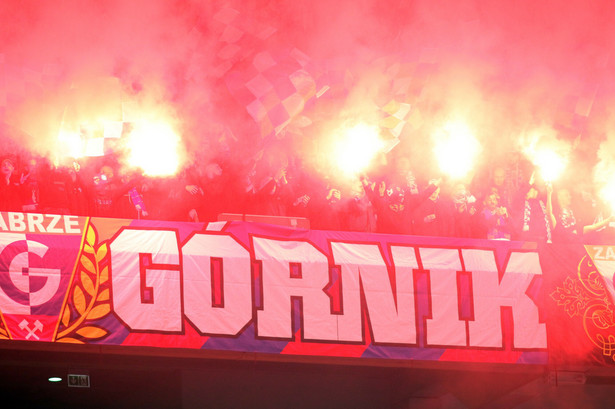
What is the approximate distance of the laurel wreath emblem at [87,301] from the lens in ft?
26.6

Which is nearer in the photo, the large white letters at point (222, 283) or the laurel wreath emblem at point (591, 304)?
the large white letters at point (222, 283)

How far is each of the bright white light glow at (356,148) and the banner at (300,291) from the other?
1.54 m

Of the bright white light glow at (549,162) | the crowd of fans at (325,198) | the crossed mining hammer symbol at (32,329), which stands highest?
the bright white light glow at (549,162)

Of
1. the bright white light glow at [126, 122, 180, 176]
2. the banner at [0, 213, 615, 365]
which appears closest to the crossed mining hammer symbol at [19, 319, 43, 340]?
the banner at [0, 213, 615, 365]

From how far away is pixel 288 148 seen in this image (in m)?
10.4

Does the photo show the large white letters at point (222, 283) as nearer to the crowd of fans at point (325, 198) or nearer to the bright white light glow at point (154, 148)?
the crowd of fans at point (325, 198)

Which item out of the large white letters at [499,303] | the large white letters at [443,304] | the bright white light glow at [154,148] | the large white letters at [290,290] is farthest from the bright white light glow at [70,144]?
the large white letters at [499,303]

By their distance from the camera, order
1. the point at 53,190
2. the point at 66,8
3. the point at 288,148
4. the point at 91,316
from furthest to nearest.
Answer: the point at 288,148, the point at 66,8, the point at 53,190, the point at 91,316

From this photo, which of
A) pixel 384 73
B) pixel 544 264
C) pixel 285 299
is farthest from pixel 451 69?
pixel 285 299

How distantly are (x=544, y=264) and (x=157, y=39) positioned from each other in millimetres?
4589

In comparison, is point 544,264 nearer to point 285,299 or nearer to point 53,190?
point 285,299

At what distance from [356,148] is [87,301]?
3.76m

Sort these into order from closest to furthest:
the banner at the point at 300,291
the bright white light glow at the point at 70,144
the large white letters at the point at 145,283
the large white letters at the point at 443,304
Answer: the banner at the point at 300,291 < the large white letters at the point at 145,283 < the large white letters at the point at 443,304 < the bright white light glow at the point at 70,144

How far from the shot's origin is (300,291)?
8.69 metres
